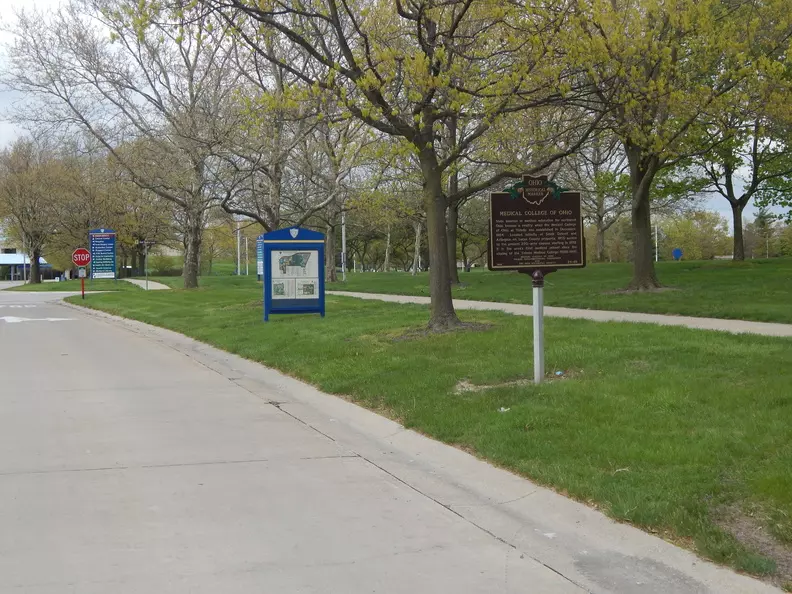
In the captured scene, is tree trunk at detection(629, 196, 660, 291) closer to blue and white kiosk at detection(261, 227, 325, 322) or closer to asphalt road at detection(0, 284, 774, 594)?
blue and white kiosk at detection(261, 227, 325, 322)

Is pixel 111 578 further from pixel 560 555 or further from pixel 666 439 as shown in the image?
pixel 666 439

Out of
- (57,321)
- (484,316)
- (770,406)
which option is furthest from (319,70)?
(770,406)

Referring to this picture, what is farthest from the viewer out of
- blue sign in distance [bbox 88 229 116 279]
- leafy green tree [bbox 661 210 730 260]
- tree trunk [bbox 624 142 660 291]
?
leafy green tree [bbox 661 210 730 260]

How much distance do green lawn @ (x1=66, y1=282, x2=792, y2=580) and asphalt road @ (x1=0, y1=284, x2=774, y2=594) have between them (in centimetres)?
28

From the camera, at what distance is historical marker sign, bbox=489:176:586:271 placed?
379 inches

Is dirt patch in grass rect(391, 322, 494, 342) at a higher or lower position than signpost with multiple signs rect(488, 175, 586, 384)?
lower

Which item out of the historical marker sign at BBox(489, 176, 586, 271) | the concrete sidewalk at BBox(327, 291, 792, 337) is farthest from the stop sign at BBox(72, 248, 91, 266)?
the historical marker sign at BBox(489, 176, 586, 271)

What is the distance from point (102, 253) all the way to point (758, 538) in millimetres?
39338

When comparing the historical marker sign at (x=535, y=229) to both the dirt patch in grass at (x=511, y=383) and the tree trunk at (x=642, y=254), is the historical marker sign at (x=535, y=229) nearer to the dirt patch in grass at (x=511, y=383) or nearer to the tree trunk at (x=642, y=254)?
the dirt patch in grass at (x=511, y=383)

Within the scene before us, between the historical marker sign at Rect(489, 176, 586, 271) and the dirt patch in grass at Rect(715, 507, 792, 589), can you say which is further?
the historical marker sign at Rect(489, 176, 586, 271)

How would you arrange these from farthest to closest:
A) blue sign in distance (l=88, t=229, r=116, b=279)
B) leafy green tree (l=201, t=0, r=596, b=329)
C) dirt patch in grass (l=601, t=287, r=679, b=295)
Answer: blue sign in distance (l=88, t=229, r=116, b=279) → dirt patch in grass (l=601, t=287, r=679, b=295) → leafy green tree (l=201, t=0, r=596, b=329)

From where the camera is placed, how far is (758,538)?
15.5ft

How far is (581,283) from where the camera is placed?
27141mm

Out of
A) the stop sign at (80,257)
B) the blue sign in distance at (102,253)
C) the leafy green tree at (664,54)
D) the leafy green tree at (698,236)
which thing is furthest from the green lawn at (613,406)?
the leafy green tree at (698,236)
